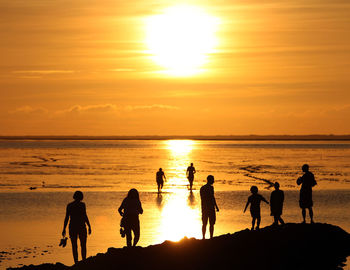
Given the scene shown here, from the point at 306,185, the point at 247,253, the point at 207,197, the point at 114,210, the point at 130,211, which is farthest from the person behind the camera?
Result: the point at 114,210

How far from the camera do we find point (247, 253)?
1631 centimetres

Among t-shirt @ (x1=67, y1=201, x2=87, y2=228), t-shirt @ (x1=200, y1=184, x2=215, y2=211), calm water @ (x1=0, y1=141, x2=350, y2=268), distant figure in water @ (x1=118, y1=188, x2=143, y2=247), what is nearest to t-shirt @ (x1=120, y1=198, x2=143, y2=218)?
distant figure in water @ (x1=118, y1=188, x2=143, y2=247)

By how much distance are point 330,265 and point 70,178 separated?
36.9 m

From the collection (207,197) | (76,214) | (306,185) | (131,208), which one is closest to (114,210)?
(306,185)

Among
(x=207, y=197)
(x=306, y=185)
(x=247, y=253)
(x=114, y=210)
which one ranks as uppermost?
(x=306, y=185)

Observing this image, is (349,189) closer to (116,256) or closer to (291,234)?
(291,234)

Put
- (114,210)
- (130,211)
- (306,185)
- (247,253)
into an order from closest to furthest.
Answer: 1. (130,211)
2. (247,253)
3. (306,185)
4. (114,210)

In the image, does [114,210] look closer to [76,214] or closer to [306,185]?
[306,185]

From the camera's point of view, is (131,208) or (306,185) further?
(306,185)

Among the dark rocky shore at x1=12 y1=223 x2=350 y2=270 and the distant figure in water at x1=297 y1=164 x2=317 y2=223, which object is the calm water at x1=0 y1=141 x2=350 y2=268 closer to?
the dark rocky shore at x1=12 y1=223 x2=350 y2=270

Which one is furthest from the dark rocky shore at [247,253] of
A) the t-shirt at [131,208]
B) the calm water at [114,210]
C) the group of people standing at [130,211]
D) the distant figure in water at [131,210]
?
the calm water at [114,210]

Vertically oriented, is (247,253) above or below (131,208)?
below

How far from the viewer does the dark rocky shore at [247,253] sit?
584 inches

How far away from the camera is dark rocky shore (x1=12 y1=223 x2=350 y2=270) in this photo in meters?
14.8
